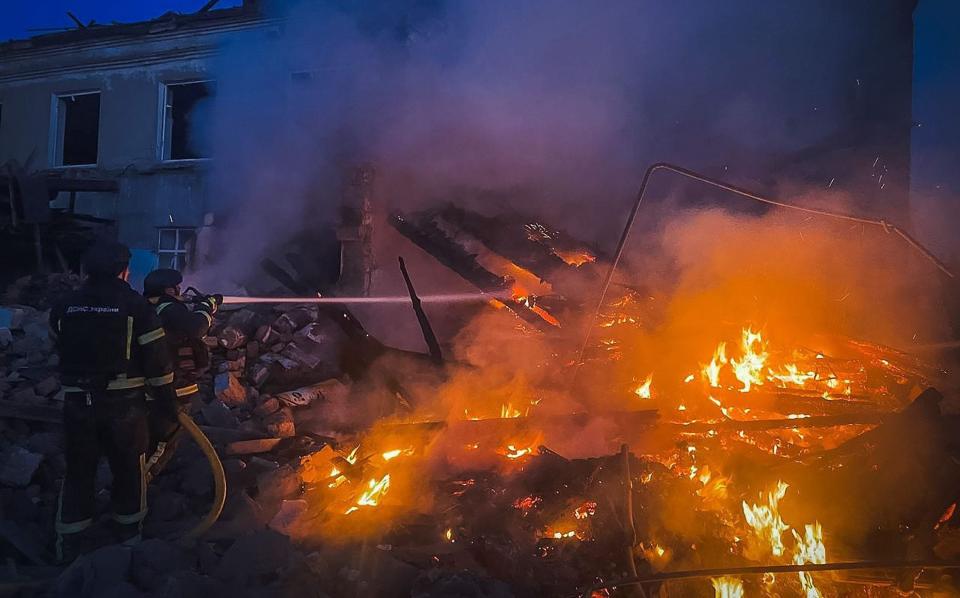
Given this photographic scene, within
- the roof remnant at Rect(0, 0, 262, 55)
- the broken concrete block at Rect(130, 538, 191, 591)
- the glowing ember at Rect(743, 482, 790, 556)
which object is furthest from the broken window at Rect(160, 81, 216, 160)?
the glowing ember at Rect(743, 482, 790, 556)

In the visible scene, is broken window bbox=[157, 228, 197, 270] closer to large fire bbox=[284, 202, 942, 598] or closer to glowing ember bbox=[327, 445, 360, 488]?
large fire bbox=[284, 202, 942, 598]

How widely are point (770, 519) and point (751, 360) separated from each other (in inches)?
77.3

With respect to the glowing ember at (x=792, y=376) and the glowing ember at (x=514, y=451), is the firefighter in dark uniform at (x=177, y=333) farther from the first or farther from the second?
the glowing ember at (x=792, y=376)

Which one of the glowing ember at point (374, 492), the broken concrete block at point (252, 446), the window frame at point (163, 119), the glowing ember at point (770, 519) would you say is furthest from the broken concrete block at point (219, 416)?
the window frame at point (163, 119)

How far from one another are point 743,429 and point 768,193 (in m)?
4.73

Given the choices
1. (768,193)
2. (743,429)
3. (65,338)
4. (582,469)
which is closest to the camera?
(65,338)

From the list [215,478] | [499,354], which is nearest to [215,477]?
[215,478]

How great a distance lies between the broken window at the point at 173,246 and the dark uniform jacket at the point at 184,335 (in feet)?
24.7

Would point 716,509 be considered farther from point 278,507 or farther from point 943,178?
point 943,178

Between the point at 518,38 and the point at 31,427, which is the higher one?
the point at 518,38

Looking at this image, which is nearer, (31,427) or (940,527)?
(940,527)

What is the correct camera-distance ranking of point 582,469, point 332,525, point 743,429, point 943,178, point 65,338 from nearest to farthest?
point 65,338
point 332,525
point 582,469
point 743,429
point 943,178

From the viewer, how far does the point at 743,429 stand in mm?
4914

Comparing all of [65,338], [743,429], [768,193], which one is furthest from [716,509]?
[768,193]
